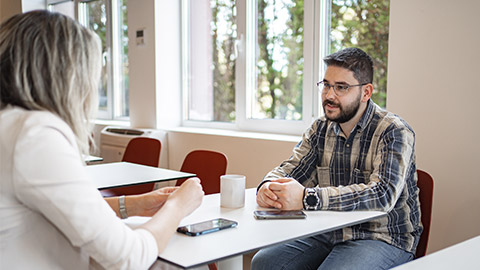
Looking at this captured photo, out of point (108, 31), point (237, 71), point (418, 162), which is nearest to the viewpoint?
point (418, 162)

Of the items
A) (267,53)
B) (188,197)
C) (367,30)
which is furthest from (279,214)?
(267,53)

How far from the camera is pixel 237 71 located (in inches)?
159

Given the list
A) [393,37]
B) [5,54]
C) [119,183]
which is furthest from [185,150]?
[5,54]

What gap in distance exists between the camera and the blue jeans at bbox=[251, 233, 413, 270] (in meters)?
1.80

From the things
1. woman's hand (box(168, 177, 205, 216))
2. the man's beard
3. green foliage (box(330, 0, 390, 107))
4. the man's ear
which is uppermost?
green foliage (box(330, 0, 390, 107))

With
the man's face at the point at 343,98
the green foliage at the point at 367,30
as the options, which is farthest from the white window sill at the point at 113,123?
the man's face at the point at 343,98

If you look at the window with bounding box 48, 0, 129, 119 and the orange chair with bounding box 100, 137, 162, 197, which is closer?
the orange chair with bounding box 100, 137, 162, 197

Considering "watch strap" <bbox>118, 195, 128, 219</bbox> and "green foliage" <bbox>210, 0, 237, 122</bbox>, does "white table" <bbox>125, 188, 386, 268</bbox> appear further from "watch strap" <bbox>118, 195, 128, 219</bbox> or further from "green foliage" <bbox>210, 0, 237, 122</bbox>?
"green foliage" <bbox>210, 0, 237, 122</bbox>

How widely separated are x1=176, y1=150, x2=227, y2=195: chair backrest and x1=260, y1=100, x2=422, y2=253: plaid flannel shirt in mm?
578

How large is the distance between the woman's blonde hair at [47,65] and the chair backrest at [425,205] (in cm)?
146

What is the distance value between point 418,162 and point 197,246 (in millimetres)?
1659

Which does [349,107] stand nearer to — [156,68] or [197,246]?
[197,246]

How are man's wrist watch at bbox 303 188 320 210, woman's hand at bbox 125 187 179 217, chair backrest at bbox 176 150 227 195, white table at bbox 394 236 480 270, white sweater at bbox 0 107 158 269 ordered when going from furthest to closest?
chair backrest at bbox 176 150 227 195
man's wrist watch at bbox 303 188 320 210
woman's hand at bbox 125 187 179 217
white table at bbox 394 236 480 270
white sweater at bbox 0 107 158 269

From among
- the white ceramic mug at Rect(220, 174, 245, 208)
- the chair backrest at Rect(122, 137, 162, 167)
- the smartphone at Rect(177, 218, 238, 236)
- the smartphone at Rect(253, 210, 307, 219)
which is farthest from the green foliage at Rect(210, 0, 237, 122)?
the smartphone at Rect(177, 218, 238, 236)
